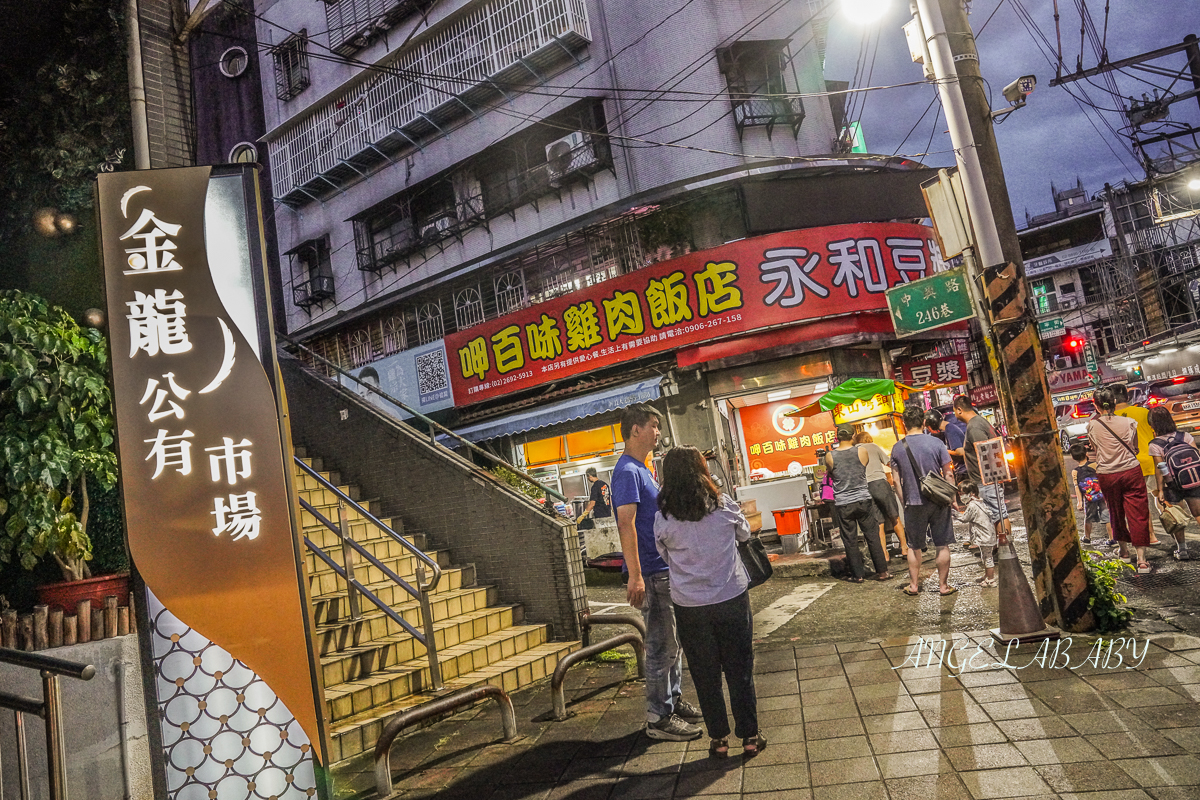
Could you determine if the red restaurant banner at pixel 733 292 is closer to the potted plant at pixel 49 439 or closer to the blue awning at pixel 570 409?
the blue awning at pixel 570 409

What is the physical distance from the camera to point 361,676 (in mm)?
6148

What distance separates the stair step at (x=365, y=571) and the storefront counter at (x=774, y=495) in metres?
6.76

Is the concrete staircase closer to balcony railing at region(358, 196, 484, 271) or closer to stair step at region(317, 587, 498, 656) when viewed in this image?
stair step at region(317, 587, 498, 656)

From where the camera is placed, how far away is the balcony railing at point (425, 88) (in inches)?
652

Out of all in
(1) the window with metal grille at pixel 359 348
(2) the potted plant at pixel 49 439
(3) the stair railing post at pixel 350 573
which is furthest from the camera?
(1) the window with metal grille at pixel 359 348

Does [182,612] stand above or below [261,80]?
below

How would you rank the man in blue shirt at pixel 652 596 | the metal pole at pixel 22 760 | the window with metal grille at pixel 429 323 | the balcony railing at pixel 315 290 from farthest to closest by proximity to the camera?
1. the balcony railing at pixel 315 290
2. the window with metal grille at pixel 429 323
3. the man in blue shirt at pixel 652 596
4. the metal pole at pixel 22 760

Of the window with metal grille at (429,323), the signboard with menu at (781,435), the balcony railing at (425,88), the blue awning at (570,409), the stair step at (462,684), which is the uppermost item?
the balcony railing at (425,88)

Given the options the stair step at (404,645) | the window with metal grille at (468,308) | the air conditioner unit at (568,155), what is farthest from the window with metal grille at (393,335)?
the stair step at (404,645)

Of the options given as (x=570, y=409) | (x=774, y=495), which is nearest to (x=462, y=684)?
(x=774, y=495)

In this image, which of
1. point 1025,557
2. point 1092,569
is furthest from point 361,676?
point 1025,557

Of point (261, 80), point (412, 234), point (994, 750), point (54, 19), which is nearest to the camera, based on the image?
point (994, 750)

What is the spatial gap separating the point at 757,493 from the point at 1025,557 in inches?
194

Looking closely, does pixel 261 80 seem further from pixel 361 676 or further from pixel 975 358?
pixel 975 358
